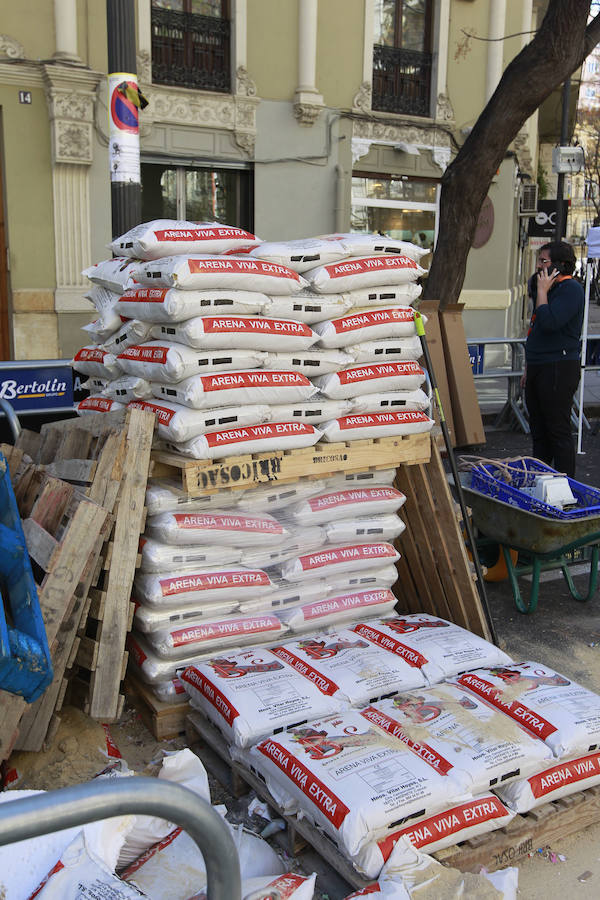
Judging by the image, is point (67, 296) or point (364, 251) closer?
point (364, 251)

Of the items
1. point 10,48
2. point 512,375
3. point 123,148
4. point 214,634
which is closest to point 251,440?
point 214,634

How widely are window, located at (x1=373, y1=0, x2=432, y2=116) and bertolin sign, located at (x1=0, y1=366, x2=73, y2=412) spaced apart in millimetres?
11258

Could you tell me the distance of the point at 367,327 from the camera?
427 cm

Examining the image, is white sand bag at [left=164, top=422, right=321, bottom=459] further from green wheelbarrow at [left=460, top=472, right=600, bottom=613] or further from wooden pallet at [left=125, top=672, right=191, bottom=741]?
green wheelbarrow at [left=460, top=472, right=600, bottom=613]

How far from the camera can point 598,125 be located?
1781 inches

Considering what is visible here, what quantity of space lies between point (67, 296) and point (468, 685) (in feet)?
35.1

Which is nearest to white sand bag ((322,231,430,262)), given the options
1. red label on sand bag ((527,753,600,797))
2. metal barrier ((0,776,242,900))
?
red label on sand bag ((527,753,600,797))

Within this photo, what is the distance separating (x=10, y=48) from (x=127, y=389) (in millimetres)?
10120

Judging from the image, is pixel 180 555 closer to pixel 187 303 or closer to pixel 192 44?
pixel 187 303

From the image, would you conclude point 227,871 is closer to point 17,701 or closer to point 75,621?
point 17,701

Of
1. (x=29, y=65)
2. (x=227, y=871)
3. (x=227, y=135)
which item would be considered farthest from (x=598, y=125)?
(x=227, y=871)

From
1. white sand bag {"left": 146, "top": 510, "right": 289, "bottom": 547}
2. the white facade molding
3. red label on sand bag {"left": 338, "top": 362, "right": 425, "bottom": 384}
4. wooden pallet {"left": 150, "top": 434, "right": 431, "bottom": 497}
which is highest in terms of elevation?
the white facade molding

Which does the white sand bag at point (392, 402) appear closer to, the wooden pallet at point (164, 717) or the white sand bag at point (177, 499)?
the white sand bag at point (177, 499)

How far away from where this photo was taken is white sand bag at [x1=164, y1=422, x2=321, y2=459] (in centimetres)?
369
